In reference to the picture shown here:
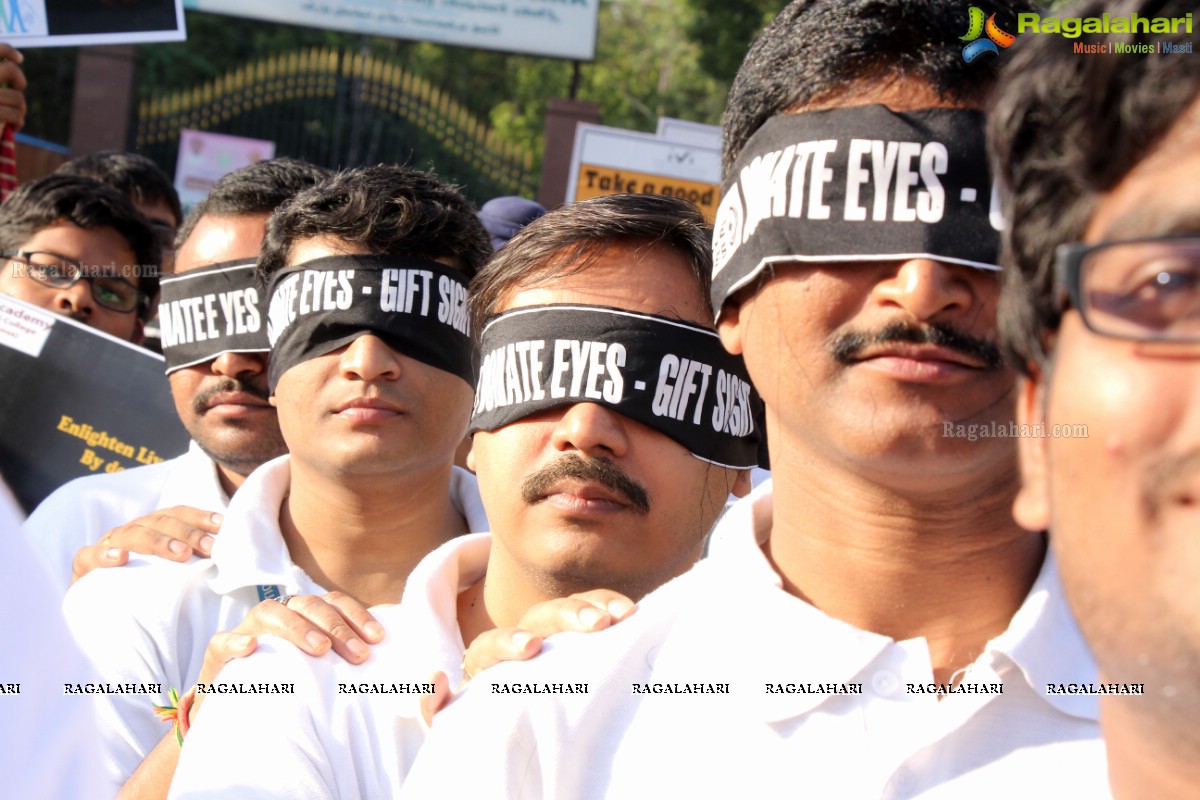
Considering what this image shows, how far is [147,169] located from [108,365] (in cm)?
219

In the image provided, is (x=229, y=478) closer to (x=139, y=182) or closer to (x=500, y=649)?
(x=500, y=649)

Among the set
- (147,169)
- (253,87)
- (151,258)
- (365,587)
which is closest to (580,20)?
(253,87)

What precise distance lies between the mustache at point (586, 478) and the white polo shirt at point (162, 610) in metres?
0.91

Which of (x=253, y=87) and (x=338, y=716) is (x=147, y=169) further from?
(x=253, y=87)

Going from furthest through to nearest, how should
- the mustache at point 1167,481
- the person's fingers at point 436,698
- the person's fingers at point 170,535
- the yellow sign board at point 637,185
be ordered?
1. the yellow sign board at point 637,185
2. the person's fingers at point 170,535
3. the person's fingers at point 436,698
4. the mustache at point 1167,481

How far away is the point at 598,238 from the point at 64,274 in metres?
2.88

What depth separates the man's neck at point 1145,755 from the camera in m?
1.44

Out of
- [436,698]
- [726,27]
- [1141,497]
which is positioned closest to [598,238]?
[436,698]

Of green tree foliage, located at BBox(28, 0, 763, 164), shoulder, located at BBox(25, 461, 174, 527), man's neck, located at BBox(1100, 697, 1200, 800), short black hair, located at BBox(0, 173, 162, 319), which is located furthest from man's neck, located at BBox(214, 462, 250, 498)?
green tree foliage, located at BBox(28, 0, 763, 164)

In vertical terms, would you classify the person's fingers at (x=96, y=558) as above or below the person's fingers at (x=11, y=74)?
below

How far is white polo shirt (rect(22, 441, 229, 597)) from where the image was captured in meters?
4.19

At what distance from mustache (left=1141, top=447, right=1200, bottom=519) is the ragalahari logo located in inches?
41.0

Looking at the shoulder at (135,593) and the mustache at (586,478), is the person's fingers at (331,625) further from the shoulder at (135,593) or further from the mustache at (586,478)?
the shoulder at (135,593)

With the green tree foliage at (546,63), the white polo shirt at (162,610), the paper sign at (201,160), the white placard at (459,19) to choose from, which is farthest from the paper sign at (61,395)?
the green tree foliage at (546,63)
